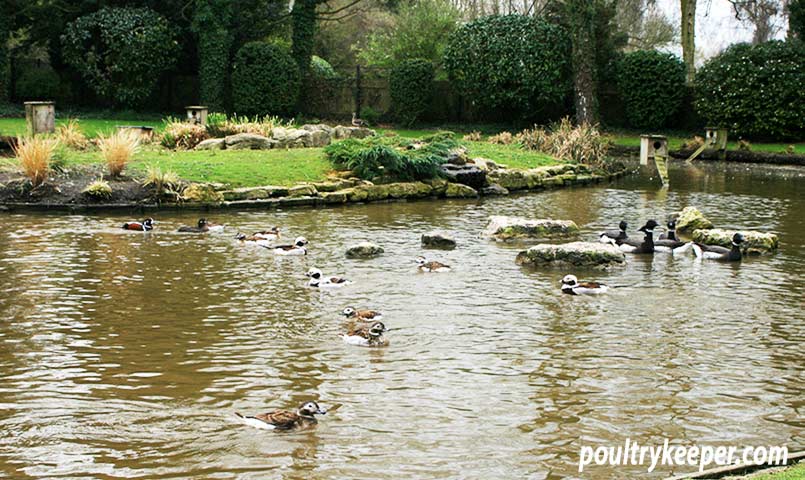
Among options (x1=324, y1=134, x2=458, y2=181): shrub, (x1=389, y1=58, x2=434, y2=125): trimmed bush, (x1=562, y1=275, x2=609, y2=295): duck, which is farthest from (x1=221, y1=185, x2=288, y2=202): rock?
(x1=389, y1=58, x2=434, y2=125): trimmed bush

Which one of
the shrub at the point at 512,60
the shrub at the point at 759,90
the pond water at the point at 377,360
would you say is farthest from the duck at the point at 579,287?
the shrub at the point at 512,60

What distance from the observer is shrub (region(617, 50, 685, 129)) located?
125 feet

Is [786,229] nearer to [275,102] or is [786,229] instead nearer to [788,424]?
[788,424]

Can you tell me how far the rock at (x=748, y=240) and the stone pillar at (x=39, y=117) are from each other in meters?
16.7

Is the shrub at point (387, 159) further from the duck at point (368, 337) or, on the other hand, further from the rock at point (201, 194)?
the duck at point (368, 337)

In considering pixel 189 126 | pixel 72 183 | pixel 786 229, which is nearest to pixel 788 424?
pixel 786 229

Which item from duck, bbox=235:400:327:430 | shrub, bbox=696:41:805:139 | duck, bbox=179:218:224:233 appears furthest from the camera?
shrub, bbox=696:41:805:139

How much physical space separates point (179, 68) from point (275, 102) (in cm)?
575

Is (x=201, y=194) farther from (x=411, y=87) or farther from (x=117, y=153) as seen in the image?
(x=411, y=87)

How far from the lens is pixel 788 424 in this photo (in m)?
8.21

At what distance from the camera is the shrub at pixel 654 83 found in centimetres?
3803

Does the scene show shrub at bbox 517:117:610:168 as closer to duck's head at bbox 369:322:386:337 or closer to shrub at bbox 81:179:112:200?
shrub at bbox 81:179:112:200

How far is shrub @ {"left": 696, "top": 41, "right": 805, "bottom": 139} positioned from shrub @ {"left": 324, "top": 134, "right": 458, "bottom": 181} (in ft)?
49.5

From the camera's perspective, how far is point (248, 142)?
2617 centimetres
